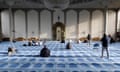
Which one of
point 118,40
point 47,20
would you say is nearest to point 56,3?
point 47,20

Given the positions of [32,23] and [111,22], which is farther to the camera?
[32,23]

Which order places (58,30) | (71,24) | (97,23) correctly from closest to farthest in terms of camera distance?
(97,23) < (71,24) < (58,30)

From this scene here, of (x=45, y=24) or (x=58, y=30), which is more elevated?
(x=45, y=24)

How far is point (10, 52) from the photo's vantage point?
1264 cm

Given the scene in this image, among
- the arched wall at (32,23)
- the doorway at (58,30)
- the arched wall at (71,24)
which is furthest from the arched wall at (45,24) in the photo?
the arched wall at (71,24)

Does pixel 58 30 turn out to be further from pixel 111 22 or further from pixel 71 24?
pixel 111 22

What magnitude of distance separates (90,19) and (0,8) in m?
11.5

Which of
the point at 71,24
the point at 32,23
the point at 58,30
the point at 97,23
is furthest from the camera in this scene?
the point at 58,30

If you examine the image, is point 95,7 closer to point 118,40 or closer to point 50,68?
point 118,40

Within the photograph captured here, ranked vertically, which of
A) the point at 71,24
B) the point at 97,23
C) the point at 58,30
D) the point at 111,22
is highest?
the point at 111,22

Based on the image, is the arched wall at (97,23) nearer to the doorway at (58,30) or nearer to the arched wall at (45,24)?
the doorway at (58,30)

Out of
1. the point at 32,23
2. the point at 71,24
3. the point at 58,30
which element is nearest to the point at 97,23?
the point at 71,24

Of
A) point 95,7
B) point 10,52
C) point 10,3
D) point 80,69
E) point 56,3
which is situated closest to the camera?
point 80,69

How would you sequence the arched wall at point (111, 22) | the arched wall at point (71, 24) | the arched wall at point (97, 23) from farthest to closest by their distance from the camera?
the arched wall at point (71, 24), the arched wall at point (97, 23), the arched wall at point (111, 22)
